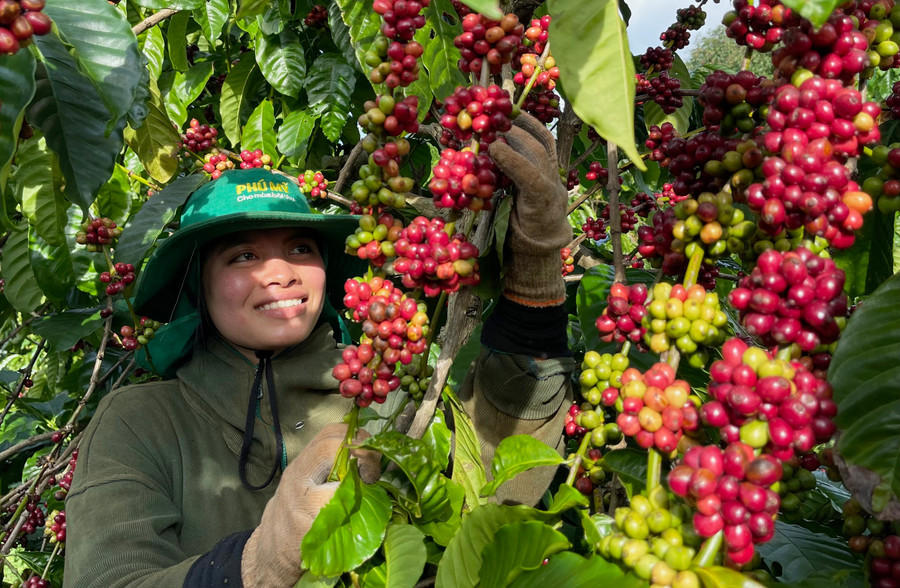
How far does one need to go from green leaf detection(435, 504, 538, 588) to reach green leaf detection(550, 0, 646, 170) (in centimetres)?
52

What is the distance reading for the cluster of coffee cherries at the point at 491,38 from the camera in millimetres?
896

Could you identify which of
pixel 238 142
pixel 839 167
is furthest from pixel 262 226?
pixel 238 142

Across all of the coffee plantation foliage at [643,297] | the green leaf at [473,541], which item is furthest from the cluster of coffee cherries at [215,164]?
the green leaf at [473,541]

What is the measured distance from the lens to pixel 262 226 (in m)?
1.91

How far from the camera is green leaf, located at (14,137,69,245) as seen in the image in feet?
5.53

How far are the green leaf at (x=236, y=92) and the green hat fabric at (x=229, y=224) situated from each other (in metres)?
1.33

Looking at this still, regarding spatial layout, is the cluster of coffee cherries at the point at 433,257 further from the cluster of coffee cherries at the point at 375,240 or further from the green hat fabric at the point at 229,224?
the green hat fabric at the point at 229,224

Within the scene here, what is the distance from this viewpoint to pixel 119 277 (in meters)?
2.49

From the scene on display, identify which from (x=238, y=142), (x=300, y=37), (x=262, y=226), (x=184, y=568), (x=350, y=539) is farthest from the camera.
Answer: (x=238, y=142)

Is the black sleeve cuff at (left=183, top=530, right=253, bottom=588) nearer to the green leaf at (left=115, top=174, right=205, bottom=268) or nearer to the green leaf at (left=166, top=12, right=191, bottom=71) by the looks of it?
the green leaf at (left=115, top=174, right=205, bottom=268)

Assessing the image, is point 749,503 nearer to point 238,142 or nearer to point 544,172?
point 544,172

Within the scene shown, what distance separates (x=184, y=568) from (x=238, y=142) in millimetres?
2525

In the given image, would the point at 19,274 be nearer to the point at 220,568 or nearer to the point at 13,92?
the point at 220,568

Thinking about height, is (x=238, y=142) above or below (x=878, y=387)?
below
